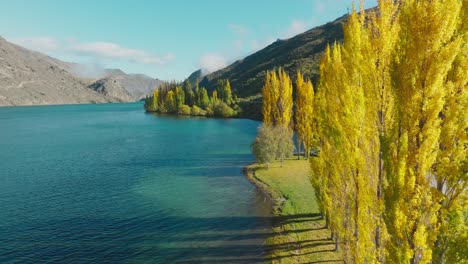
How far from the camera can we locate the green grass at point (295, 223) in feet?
86.3

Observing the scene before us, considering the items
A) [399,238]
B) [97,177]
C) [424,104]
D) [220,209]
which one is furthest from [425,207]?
[97,177]

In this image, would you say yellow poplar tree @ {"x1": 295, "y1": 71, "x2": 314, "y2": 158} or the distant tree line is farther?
the distant tree line

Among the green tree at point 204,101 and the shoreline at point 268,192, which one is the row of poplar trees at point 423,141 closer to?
the shoreline at point 268,192

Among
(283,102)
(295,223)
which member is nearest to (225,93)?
(283,102)

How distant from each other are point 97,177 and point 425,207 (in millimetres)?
52268

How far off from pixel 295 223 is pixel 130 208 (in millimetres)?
20968

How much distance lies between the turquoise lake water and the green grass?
66.6 inches

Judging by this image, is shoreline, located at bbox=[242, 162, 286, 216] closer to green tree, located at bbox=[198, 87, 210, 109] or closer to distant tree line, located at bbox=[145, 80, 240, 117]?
distant tree line, located at bbox=[145, 80, 240, 117]

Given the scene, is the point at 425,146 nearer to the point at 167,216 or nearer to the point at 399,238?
the point at 399,238

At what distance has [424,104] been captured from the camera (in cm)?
1073

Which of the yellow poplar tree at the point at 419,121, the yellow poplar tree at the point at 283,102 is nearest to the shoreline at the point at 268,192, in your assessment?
the yellow poplar tree at the point at 283,102

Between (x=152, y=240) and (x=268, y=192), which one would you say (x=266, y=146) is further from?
(x=152, y=240)

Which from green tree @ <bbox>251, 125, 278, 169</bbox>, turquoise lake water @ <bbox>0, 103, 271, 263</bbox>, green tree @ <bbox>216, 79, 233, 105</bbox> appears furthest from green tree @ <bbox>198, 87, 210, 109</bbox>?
green tree @ <bbox>251, 125, 278, 169</bbox>

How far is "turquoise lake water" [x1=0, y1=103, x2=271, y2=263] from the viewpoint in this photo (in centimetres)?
2816
